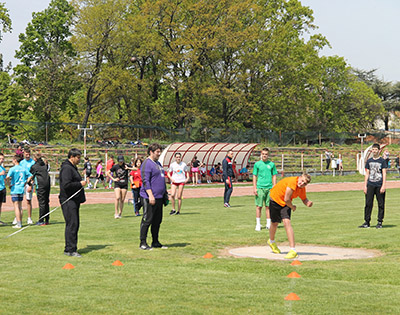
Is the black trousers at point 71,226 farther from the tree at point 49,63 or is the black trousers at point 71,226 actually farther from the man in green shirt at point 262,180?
the tree at point 49,63

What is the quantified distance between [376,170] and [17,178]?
29.0ft

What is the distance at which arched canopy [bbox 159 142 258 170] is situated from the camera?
1638 inches

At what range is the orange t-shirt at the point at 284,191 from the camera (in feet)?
35.4

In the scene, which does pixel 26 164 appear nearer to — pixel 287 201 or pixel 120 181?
pixel 120 181

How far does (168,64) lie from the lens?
62.1 meters

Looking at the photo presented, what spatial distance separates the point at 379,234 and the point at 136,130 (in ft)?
127

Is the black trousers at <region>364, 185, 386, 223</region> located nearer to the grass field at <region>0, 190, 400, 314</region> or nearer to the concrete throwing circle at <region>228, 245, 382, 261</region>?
the grass field at <region>0, 190, 400, 314</region>

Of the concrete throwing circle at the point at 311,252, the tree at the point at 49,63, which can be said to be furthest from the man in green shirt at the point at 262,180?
the tree at the point at 49,63

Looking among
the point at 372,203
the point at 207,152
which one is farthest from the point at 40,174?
the point at 207,152

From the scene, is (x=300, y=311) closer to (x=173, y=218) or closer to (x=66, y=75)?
(x=173, y=218)

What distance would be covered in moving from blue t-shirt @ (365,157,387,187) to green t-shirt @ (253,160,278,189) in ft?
7.75

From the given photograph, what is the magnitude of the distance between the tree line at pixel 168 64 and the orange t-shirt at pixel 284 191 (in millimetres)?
43756

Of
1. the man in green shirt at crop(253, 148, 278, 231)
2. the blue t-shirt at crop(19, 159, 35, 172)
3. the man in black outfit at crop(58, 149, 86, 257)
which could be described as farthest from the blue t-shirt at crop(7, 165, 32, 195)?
the man in green shirt at crop(253, 148, 278, 231)

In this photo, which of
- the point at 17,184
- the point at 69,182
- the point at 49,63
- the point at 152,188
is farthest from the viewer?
the point at 49,63
